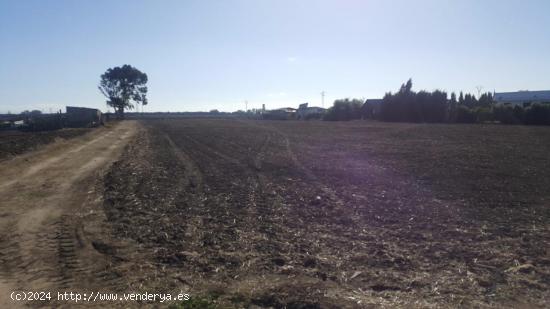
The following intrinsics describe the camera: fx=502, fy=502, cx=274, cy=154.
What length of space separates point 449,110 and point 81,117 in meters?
51.6

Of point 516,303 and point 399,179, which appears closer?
point 516,303

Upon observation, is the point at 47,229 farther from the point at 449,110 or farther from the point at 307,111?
the point at 307,111

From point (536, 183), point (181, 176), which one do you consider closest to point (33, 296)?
point (181, 176)

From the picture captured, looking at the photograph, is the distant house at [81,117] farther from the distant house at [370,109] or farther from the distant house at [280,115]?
the distant house at [280,115]

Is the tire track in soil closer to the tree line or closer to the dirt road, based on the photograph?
the dirt road

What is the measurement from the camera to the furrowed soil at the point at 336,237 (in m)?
5.67

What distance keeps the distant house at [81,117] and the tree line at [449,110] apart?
45.1 m

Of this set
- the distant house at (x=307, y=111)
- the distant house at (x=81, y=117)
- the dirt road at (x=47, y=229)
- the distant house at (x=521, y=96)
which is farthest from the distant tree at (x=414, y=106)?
the dirt road at (x=47, y=229)

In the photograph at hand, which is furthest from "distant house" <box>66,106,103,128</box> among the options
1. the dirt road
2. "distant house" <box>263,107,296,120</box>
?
"distant house" <box>263,107,296,120</box>

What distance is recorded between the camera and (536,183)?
42.7 ft

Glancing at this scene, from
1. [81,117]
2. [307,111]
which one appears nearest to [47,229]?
[81,117]

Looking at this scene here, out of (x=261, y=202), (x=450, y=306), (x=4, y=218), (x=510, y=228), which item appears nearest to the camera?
(x=450, y=306)

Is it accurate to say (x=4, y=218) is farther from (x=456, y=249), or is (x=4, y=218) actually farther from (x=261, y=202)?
(x=456, y=249)

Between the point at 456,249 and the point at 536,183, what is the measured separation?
7.20m
